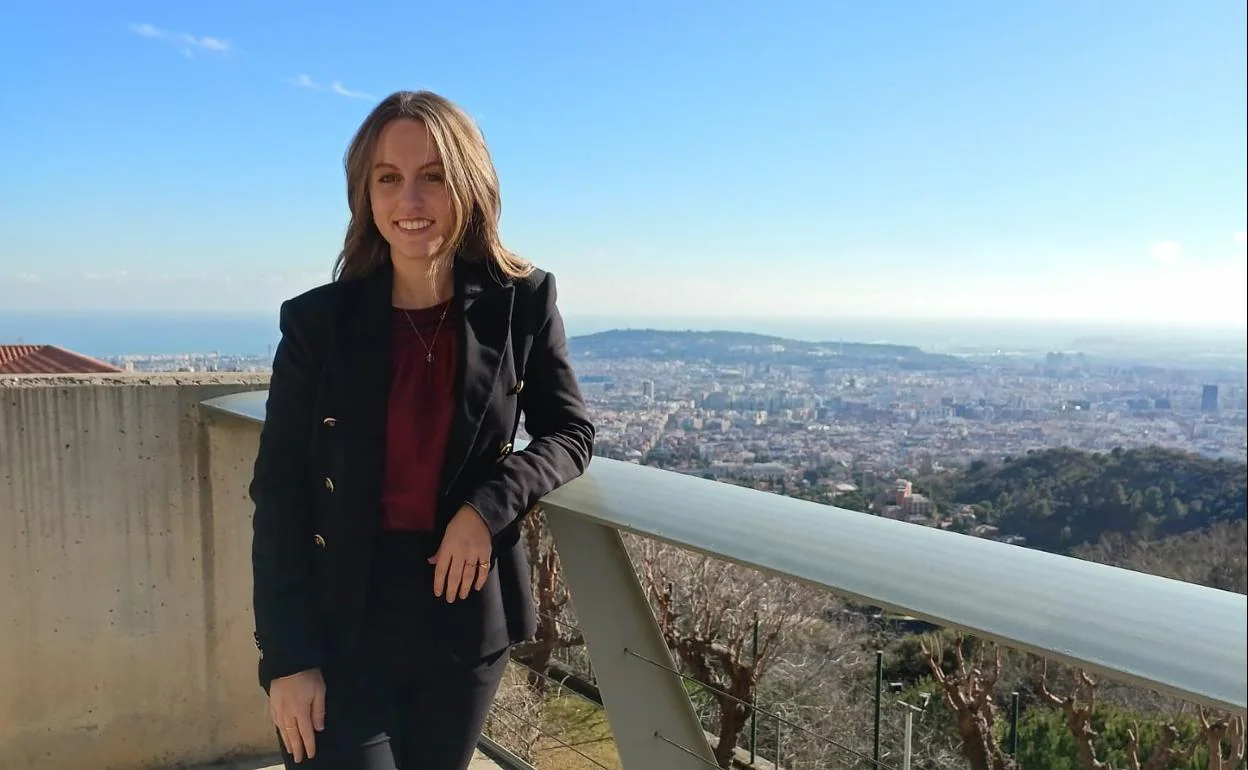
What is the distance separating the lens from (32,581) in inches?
109

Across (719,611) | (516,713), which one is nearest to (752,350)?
(719,611)

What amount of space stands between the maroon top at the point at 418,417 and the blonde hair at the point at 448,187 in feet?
0.45

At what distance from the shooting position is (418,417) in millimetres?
1581

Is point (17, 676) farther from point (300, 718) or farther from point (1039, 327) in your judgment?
point (1039, 327)

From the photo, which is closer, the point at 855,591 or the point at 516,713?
the point at 855,591

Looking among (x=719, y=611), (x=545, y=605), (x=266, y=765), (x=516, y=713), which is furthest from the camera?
(x=719, y=611)

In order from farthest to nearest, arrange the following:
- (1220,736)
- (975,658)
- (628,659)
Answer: (975,658)
(1220,736)
(628,659)

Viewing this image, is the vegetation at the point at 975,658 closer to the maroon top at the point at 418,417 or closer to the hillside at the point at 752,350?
the maroon top at the point at 418,417

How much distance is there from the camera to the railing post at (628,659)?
1.77m

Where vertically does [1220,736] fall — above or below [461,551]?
below

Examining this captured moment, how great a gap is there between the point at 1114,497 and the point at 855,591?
7.12 m

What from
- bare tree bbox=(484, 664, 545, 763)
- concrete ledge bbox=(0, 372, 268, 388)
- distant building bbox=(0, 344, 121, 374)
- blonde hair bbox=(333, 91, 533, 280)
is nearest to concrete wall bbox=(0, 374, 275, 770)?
concrete ledge bbox=(0, 372, 268, 388)

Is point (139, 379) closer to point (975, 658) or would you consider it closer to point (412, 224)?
point (412, 224)


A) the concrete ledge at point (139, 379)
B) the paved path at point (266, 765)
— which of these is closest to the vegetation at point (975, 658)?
the paved path at point (266, 765)
